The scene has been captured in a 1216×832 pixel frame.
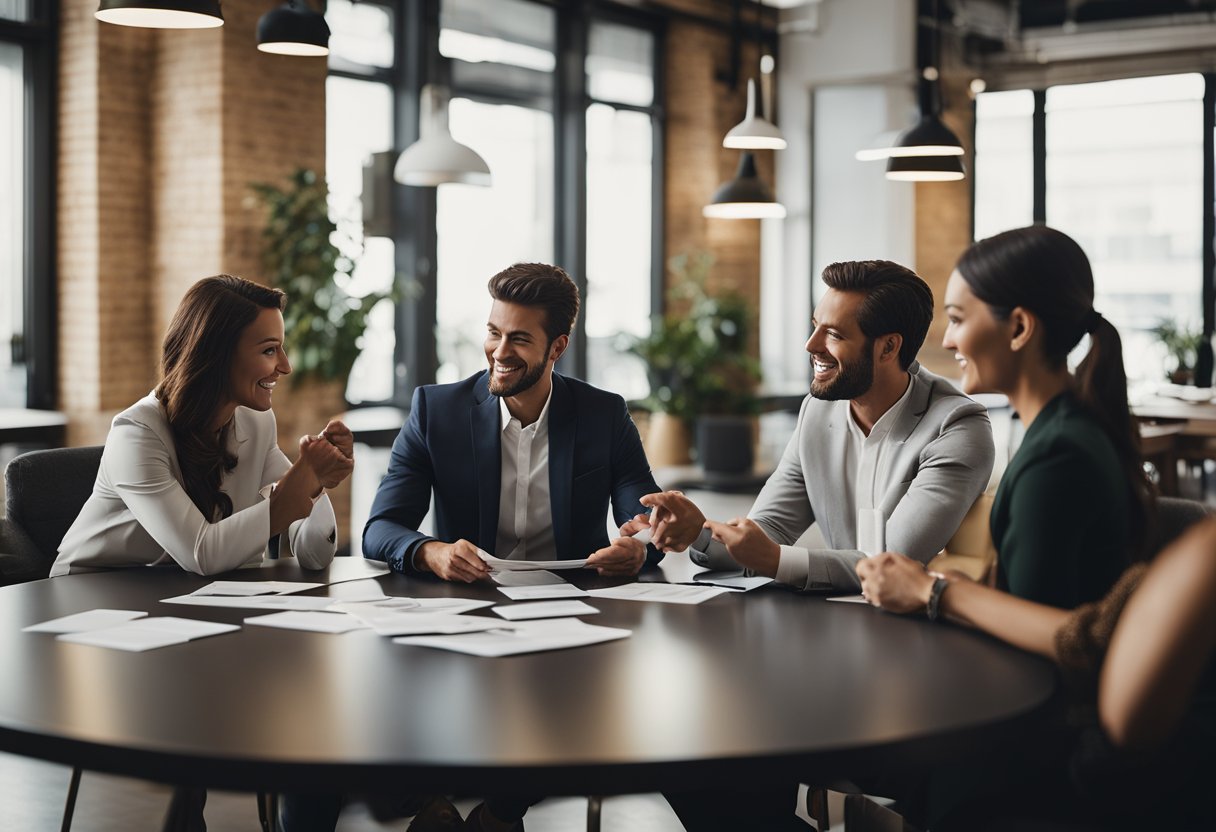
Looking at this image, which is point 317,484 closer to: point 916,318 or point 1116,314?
point 916,318

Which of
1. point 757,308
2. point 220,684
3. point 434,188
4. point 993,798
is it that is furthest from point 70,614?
point 757,308

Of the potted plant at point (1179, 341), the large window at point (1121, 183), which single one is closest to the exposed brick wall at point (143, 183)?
the potted plant at point (1179, 341)

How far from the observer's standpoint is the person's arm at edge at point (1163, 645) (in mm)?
1414

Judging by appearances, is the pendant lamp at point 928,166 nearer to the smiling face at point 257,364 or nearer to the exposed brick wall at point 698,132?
the smiling face at point 257,364

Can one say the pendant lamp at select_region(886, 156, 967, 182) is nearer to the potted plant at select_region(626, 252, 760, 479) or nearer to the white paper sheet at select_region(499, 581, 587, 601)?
the white paper sheet at select_region(499, 581, 587, 601)

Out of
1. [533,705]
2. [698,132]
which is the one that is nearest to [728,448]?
[698,132]

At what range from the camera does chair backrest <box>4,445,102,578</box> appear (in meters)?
3.12

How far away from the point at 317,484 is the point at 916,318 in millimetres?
1336

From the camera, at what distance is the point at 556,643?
1957 millimetres

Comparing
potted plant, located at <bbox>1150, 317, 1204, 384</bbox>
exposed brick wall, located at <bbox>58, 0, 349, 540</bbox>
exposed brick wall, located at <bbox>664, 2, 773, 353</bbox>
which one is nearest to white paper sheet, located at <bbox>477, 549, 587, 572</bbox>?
exposed brick wall, located at <bbox>58, 0, 349, 540</bbox>

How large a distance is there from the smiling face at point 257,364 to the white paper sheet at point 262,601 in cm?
64

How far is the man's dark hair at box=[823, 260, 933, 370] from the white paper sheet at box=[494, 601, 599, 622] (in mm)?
953

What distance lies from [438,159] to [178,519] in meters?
3.08

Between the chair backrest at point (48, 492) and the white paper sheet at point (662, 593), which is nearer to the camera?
the white paper sheet at point (662, 593)
